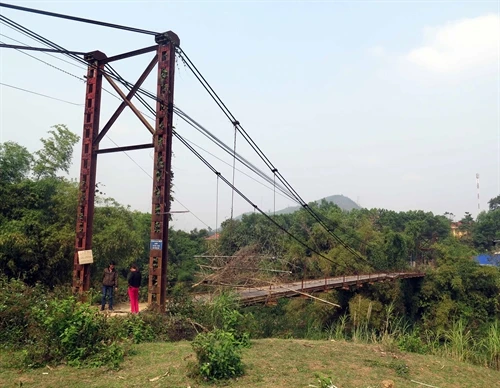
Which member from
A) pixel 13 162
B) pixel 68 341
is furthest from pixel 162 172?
pixel 13 162

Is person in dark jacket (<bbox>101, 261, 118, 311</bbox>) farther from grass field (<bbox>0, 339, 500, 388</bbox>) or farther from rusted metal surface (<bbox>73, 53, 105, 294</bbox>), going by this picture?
grass field (<bbox>0, 339, 500, 388</bbox>)

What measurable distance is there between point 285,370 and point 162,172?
401 cm

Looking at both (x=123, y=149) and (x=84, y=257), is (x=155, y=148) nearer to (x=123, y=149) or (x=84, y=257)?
(x=123, y=149)

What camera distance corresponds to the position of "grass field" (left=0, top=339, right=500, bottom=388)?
444 centimetres

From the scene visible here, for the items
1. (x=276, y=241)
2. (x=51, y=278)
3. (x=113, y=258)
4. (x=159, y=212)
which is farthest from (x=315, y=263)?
(x=159, y=212)

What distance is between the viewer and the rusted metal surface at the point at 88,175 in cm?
788

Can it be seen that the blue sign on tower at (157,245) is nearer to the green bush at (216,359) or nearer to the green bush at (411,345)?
the green bush at (216,359)

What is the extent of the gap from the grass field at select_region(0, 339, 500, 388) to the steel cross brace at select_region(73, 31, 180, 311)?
1.87 m

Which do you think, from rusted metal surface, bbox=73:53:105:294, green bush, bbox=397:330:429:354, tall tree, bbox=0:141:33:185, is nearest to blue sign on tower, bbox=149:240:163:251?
rusted metal surface, bbox=73:53:105:294

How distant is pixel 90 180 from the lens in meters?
7.93

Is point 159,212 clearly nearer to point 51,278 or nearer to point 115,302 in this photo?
point 115,302

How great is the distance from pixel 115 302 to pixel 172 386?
6.06 m

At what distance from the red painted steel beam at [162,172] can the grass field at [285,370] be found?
156cm

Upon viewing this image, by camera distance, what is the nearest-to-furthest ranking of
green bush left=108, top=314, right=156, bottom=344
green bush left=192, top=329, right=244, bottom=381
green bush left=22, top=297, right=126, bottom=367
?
green bush left=192, top=329, right=244, bottom=381
green bush left=22, top=297, right=126, bottom=367
green bush left=108, top=314, right=156, bottom=344
